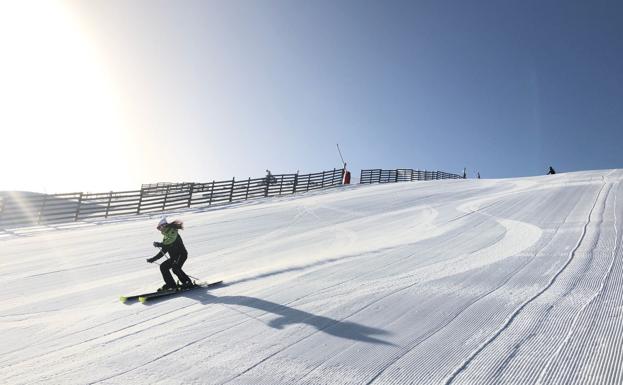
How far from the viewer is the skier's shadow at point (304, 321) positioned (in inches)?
207

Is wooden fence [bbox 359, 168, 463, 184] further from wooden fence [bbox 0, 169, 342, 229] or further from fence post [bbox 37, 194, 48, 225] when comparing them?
fence post [bbox 37, 194, 48, 225]

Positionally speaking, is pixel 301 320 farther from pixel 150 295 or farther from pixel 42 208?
pixel 42 208

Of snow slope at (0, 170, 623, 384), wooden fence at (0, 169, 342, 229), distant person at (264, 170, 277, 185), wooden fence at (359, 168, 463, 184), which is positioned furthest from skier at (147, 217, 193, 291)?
wooden fence at (359, 168, 463, 184)

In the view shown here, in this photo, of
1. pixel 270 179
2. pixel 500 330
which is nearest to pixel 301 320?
pixel 500 330

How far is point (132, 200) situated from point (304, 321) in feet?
78.2

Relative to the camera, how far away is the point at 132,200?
27.0 meters

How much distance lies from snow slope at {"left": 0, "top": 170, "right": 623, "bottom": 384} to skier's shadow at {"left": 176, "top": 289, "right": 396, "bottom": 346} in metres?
0.03

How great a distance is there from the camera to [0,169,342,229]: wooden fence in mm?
24344

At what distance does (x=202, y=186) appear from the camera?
3009 cm

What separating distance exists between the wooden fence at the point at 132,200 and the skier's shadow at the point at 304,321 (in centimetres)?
2082

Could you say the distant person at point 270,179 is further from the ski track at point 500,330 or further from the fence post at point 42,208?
the ski track at point 500,330

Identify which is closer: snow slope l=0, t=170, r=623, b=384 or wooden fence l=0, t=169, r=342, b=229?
snow slope l=0, t=170, r=623, b=384

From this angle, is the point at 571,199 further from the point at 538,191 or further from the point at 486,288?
the point at 486,288

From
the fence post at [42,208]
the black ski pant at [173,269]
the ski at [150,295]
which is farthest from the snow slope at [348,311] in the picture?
the fence post at [42,208]
